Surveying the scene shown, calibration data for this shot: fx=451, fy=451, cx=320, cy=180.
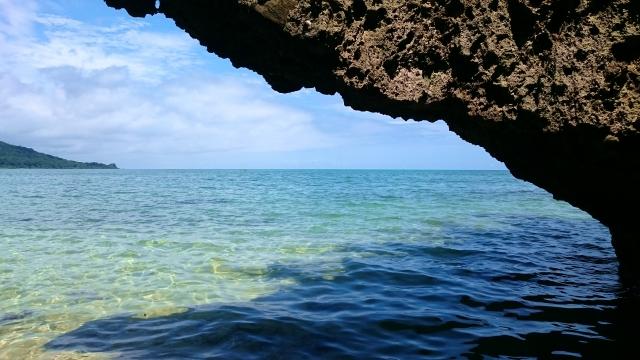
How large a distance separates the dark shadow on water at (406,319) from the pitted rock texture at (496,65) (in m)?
2.16

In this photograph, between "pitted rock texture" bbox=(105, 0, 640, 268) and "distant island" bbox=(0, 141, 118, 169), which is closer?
"pitted rock texture" bbox=(105, 0, 640, 268)

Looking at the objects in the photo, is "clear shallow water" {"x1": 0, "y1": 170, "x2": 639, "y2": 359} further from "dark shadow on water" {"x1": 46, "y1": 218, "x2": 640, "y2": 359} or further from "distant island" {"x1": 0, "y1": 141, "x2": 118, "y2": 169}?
"distant island" {"x1": 0, "y1": 141, "x2": 118, "y2": 169}

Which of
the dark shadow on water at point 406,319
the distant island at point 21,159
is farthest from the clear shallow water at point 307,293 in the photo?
the distant island at point 21,159

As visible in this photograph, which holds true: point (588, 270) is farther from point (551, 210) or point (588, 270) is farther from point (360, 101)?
point (551, 210)

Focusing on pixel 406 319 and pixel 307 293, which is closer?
pixel 406 319

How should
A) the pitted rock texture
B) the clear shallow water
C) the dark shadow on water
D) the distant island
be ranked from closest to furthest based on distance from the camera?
the pitted rock texture, the dark shadow on water, the clear shallow water, the distant island

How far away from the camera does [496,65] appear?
6.43 meters

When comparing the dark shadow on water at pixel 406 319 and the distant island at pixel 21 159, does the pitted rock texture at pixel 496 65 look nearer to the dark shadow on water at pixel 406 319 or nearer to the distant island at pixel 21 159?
the dark shadow on water at pixel 406 319

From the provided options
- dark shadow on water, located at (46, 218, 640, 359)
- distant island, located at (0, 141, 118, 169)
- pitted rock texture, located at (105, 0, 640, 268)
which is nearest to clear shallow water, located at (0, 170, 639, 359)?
dark shadow on water, located at (46, 218, 640, 359)

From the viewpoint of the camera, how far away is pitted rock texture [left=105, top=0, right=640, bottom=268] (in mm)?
5836

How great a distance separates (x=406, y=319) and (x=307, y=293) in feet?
8.00

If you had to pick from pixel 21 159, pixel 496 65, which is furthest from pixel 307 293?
pixel 21 159

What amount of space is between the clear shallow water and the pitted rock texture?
260 centimetres

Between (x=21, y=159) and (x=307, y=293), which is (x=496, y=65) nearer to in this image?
(x=307, y=293)
